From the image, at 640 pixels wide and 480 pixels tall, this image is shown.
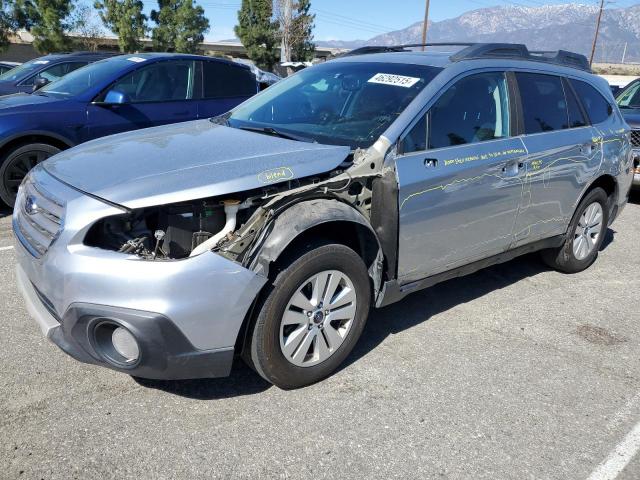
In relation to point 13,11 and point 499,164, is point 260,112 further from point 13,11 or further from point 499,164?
point 13,11

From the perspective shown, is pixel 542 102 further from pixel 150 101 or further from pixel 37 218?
pixel 150 101

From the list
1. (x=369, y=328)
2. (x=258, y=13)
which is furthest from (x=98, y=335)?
(x=258, y=13)

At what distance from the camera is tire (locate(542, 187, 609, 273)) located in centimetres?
498

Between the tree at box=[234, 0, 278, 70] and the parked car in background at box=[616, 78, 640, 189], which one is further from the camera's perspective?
the tree at box=[234, 0, 278, 70]

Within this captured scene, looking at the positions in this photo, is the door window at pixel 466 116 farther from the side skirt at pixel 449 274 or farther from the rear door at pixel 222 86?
the rear door at pixel 222 86

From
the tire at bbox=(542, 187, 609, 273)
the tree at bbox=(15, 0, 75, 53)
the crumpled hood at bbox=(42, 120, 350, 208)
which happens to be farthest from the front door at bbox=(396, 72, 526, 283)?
the tree at bbox=(15, 0, 75, 53)

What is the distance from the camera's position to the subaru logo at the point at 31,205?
2991 millimetres

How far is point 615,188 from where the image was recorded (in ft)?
17.3

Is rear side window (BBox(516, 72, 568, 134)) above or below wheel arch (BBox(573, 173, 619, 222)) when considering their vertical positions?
above

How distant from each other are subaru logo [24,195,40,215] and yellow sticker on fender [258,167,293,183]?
3.85 ft

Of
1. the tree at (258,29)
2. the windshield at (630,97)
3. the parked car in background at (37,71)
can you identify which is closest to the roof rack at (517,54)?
the windshield at (630,97)

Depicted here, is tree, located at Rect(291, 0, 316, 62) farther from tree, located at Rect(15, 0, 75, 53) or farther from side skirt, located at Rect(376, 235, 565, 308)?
side skirt, located at Rect(376, 235, 565, 308)

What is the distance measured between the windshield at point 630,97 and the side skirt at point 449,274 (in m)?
5.79

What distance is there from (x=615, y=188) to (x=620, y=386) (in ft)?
8.13
